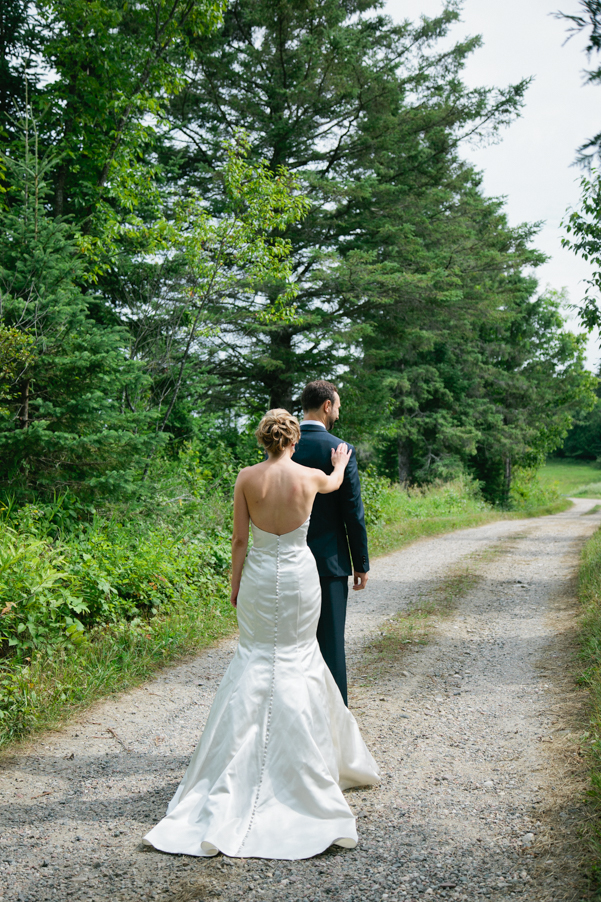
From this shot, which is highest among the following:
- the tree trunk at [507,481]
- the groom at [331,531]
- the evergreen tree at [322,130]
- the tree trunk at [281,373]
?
the evergreen tree at [322,130]

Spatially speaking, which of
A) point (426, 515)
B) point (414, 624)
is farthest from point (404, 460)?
point (414, 624)

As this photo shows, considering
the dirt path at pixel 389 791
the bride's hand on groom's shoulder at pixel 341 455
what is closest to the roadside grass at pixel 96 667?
the dirt path at pixel 389 791

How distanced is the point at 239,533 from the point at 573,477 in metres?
67.1

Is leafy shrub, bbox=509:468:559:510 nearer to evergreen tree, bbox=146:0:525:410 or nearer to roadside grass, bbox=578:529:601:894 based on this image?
evergreen tree, bbox=146:0:525:410

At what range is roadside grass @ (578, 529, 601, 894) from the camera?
2.90 metres

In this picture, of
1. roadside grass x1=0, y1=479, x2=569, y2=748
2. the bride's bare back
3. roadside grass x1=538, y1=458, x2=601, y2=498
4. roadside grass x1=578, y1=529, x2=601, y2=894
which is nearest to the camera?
roadside grass x1=578, y1=529, x2=601, y2=894

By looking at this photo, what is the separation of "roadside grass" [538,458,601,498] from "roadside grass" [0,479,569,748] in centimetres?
3541

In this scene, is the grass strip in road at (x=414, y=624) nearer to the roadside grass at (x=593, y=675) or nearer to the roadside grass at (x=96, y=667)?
the roadside grass at (x=593, y=675)

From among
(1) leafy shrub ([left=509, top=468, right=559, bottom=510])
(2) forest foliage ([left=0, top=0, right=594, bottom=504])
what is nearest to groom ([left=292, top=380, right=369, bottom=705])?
(2) forest foliage ([left=0, top=0, right=594, bottom=504])

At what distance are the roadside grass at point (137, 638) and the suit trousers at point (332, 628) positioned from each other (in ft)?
6.94

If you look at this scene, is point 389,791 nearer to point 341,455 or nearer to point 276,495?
point 276,495

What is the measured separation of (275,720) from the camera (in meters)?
3.23

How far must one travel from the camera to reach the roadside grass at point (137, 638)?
4.56 m

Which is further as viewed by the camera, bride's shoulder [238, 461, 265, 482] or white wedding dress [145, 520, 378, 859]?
bride's shoulder [238, 461, 265, 482]
